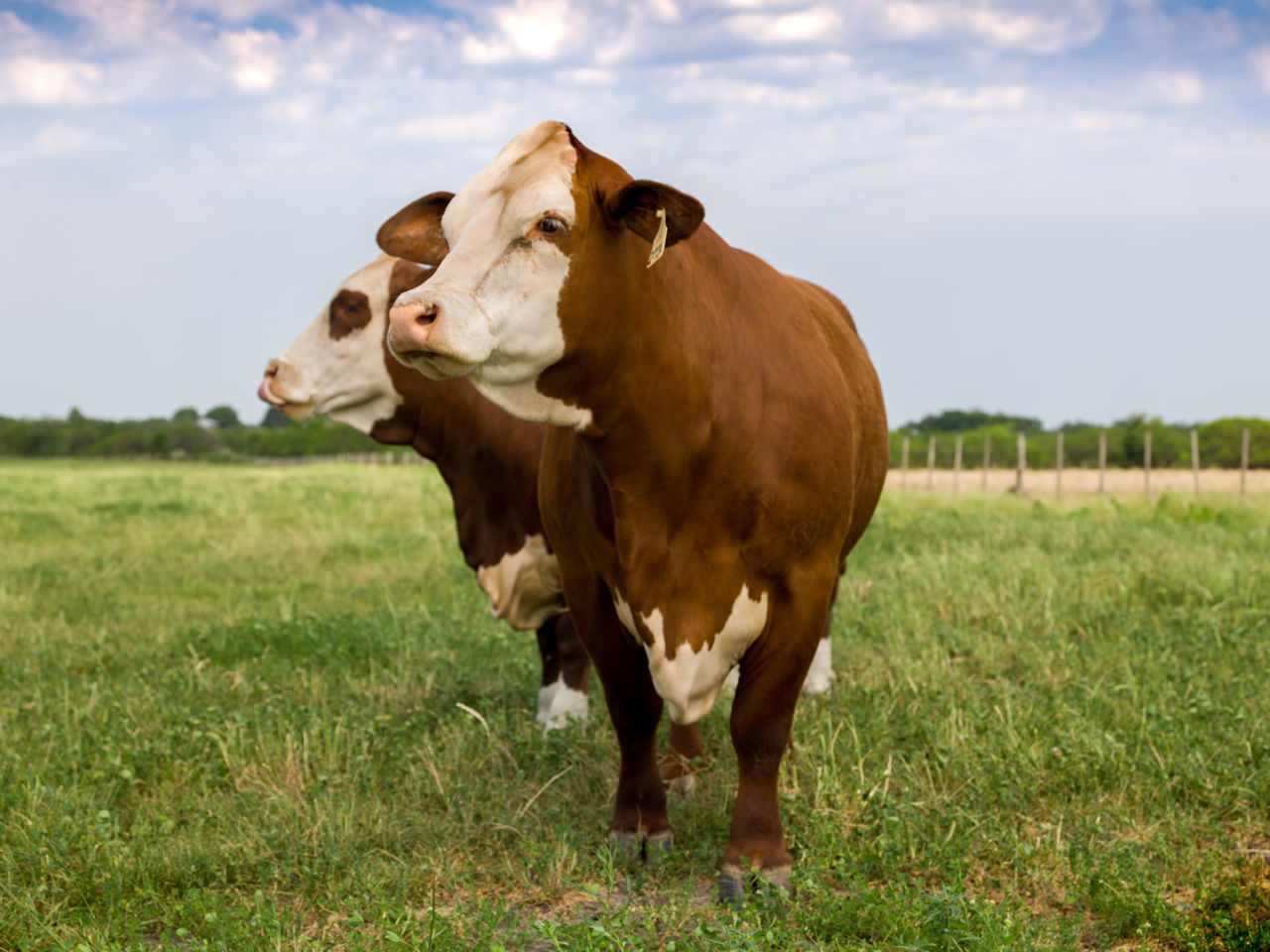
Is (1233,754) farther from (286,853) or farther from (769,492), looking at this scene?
(286,853)

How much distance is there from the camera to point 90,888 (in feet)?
12.2

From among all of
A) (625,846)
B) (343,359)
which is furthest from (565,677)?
(343,359)

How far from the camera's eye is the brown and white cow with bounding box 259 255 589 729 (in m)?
5.32

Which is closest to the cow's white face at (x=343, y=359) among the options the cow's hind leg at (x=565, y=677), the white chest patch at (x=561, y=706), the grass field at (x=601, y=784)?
the cow's hind leg at (x=565, y=677)

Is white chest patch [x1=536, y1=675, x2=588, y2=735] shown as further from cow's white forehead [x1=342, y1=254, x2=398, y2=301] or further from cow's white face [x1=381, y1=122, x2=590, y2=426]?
cow's white face [x1=381, y1=122, x2=590, y2=426]

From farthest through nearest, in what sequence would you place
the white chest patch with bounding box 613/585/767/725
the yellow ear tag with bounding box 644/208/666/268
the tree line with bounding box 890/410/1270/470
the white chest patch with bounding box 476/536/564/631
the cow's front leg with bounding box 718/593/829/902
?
the tree line with bounding box 890/410/1270/470
the white chest patch with bounding box 476/536/564/631
the cow's front leg with bounding box 718/593/829/902
the white chest patch with bounding box 613/585/767/725
the yellow ear tag with bounding box 644/208/666/268

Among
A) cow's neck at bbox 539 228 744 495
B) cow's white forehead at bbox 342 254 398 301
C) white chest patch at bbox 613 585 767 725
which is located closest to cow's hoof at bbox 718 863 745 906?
white chest patch at bbox 613 585 767 725

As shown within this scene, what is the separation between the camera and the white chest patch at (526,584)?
17.3 feet

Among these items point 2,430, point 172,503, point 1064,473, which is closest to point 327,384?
point 172,503

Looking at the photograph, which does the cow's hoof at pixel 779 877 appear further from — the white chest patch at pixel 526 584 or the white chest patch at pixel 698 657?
the white chest patch at pixel 526 584

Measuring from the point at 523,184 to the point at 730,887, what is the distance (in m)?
2.26

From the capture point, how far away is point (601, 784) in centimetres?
455

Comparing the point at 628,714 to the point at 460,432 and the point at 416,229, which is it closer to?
the point at 416,229

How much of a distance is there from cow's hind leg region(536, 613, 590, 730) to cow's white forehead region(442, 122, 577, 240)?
Answer: 2.69 m
